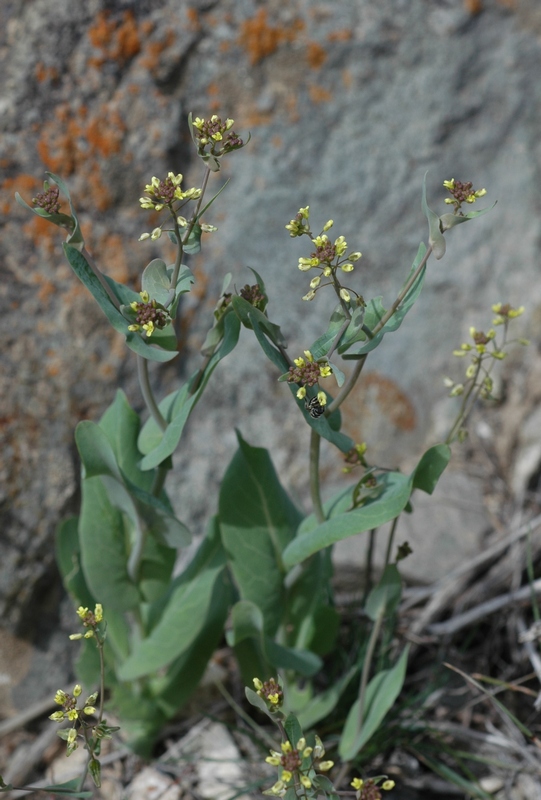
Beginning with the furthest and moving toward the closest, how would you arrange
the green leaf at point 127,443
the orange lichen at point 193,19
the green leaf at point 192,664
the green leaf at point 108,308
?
1. the orange lichen at point 193,19
2. the green leaf at point 192,664
3. the green leaf at point 127,443
4. the green leaf at point 108,308

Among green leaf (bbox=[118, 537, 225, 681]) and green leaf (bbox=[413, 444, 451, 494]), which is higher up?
green leaf (bbox=[413, 444, 451, 494])

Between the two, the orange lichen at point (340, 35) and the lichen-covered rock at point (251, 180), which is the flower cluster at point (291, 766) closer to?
the lichen-covered rock at point (251, 180)

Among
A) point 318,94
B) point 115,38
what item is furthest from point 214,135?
point 318,94

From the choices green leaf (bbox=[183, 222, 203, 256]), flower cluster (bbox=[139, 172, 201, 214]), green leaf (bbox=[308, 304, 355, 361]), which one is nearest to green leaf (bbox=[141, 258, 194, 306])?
green leaf (bbox=[183, 222, 203, 256])

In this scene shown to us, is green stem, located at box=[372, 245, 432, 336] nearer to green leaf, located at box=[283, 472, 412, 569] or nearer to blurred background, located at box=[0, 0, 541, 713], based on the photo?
green leaf, located at box=[283, 472, 412, 569]

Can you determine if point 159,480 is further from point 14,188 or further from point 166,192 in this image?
point 14,188

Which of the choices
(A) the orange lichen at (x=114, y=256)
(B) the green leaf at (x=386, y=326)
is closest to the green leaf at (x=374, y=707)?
(B) the green leaf at (x=386, y=326)
